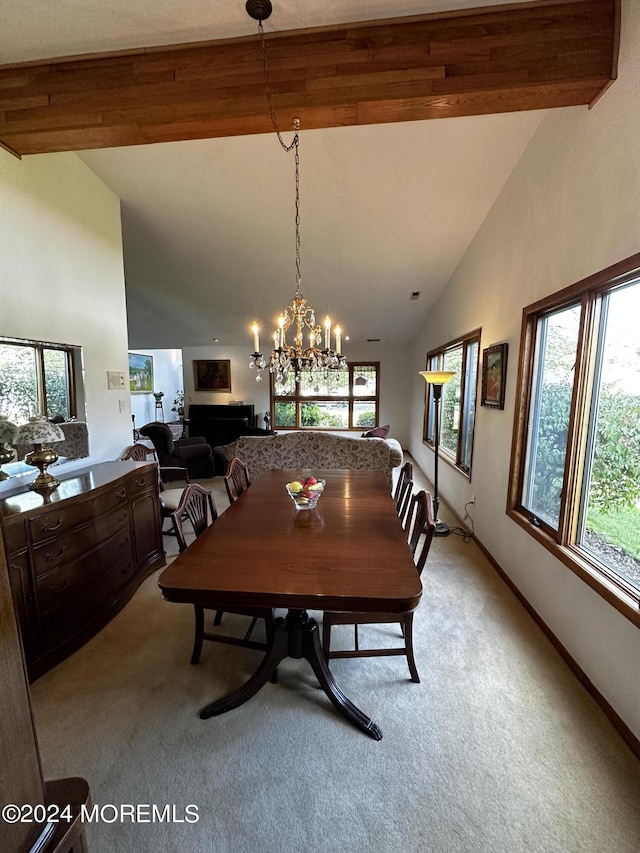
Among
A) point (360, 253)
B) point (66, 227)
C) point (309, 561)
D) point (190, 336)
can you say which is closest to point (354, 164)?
point (360, 253)

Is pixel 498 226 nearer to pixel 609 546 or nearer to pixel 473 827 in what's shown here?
pixel 609 546

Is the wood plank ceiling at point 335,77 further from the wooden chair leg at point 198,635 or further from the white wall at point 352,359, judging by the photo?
the white wall at point 352,359

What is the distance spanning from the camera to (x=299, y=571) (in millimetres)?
1344

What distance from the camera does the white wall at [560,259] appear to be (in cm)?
152

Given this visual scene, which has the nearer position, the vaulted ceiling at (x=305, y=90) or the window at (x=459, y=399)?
the vaulted ceiling at (x=305, y=90)

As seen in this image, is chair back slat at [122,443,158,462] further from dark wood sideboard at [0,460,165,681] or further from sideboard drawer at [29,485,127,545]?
sideboard drawer at [29,485,127,545]

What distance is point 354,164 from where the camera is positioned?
288 cm

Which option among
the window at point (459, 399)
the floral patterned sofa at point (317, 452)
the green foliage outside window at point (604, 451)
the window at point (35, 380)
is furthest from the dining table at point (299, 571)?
the window at point (459, 399)

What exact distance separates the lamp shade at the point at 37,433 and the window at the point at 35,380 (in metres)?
0.21

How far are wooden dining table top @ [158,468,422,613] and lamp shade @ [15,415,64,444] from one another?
1.17 meters

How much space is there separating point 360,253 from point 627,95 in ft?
9.08

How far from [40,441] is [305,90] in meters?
2.42

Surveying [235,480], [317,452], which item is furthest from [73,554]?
[317,452]

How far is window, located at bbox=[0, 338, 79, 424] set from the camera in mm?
2105
